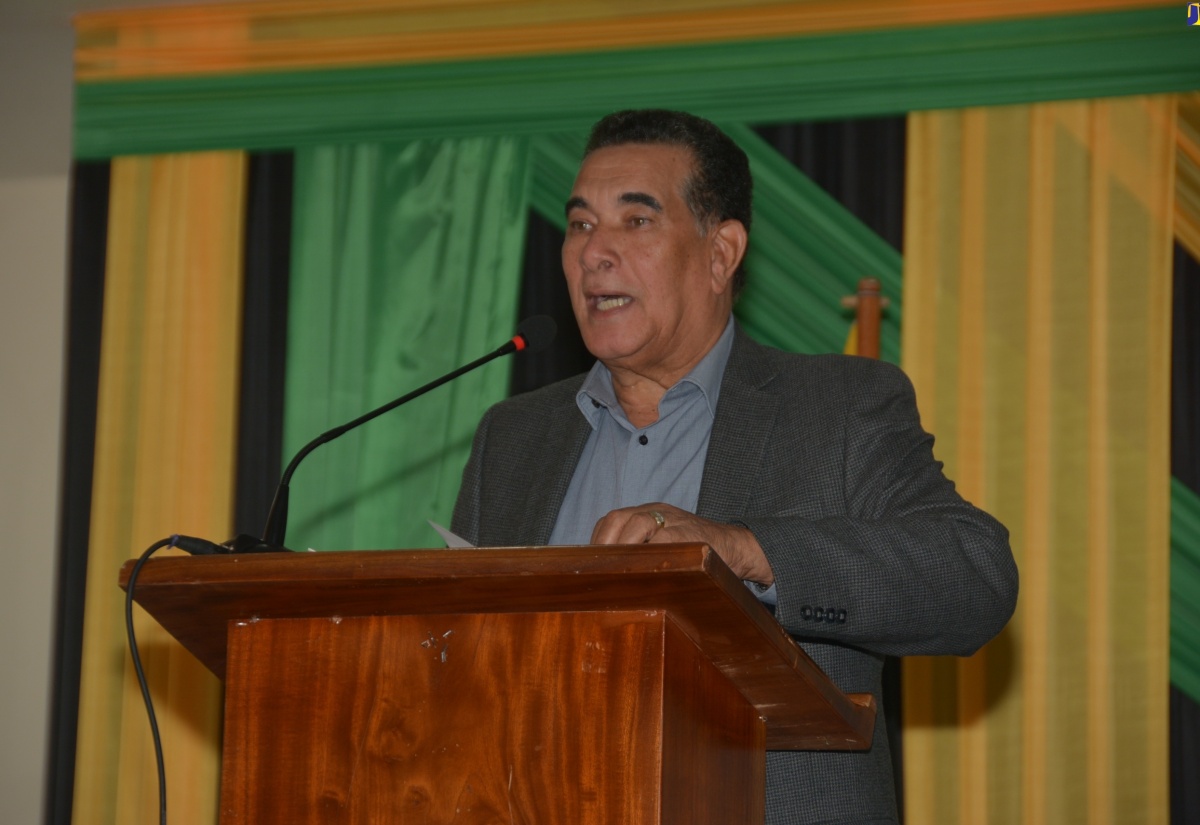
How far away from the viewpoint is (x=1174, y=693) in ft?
12.3

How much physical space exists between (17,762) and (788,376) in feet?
10.9

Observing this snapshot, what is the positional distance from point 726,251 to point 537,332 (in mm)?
549

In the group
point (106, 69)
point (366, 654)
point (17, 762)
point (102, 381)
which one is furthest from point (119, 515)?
point (366, 654)

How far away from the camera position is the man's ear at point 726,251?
104 inches

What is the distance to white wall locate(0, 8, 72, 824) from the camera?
4578 mm

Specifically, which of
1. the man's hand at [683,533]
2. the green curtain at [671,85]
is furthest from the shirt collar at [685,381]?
the green curtain at [671,85]

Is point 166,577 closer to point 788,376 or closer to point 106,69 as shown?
point 788,376

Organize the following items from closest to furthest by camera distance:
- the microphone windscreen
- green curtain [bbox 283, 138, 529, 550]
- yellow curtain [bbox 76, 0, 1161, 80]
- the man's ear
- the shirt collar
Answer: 1. the microphone windscreen
2. the shirt collar
3. the man's ear
4. yellow curtain [bbox 76, 0, 1161, 80]
5. green curtain [bbox 283, 138, 529, 550]

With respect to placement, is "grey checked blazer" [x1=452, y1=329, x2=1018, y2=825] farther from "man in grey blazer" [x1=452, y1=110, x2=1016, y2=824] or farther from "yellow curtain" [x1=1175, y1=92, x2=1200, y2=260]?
"yellow curtain" [x1=1175, y1=92, x2=1200, y2=260]

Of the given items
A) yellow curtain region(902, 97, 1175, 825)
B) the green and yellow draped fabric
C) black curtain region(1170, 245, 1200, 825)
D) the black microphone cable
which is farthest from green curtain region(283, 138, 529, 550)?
the black microphone cable

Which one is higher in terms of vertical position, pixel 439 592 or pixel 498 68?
pixel 498 68

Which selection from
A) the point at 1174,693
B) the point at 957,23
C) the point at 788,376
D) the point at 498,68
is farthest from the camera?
the point at 498,68

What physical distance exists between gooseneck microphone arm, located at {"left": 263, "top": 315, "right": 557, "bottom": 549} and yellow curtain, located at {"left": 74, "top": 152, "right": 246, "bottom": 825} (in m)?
2.36

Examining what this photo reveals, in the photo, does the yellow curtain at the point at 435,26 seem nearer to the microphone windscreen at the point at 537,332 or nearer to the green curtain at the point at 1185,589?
the green curtain at the point at 1185,589
